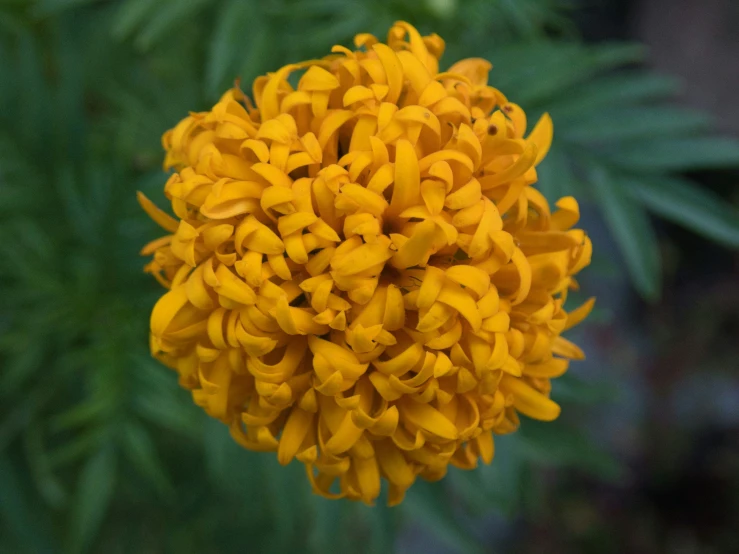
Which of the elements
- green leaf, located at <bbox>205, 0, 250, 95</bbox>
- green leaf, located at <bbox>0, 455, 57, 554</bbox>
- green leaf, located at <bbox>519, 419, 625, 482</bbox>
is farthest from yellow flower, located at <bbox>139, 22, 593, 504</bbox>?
green leaf, located at <bbox>0, 455, 57, 554</bbox>

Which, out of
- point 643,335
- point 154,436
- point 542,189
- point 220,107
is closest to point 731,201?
point 643,335

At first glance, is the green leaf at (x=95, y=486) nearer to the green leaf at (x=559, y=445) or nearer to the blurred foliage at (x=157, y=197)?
the blurred foliage at (x=157, y=197)

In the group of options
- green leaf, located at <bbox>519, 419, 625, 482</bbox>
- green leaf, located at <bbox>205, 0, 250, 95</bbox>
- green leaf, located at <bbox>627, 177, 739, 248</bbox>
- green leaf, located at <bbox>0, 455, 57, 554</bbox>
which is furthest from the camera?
green leaf, located at <bbox>0, 455, 57, 554</bbox>

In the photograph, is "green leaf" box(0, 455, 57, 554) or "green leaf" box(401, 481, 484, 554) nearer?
"green leaf" box(401, 481, 484, 554)

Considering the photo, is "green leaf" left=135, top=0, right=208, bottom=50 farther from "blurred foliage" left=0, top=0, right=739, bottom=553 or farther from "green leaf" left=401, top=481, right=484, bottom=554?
"green leaf" left=401, top=481, right=484, bottom=554

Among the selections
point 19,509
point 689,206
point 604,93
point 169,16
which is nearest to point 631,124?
point 604,93

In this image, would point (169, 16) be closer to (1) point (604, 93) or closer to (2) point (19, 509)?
(1) point (604, 93)
